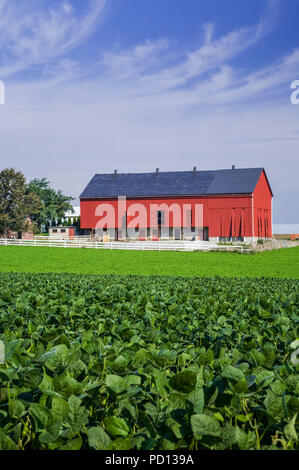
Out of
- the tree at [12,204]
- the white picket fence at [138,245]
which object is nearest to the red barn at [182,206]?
the white picket fence at [138,245]

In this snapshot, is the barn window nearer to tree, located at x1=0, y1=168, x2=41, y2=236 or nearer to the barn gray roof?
the barn gray roof

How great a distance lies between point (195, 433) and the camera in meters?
1.94

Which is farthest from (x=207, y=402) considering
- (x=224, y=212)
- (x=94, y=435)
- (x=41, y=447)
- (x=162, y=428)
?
(x=224, y=212)

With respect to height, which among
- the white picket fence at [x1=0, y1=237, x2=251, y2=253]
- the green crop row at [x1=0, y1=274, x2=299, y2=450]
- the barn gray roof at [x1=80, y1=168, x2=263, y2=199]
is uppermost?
the barn gray roof at [x1=80, y1=168, x2=263, y2=199]

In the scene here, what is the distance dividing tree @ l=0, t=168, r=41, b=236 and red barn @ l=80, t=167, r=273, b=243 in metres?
9.44

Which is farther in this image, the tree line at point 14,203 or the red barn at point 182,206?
the tree line at point 14,203

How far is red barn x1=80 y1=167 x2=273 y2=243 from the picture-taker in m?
50.0

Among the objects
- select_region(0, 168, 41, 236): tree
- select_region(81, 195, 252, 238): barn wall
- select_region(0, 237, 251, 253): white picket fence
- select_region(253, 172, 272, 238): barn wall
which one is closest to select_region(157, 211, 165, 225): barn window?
select_region(81, 195, 252, 238): barn wall

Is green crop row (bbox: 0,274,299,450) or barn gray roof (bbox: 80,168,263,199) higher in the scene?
barn gray roof (bbox: 80,168,263,199)

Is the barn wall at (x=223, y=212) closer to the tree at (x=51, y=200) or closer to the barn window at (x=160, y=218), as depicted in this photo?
the barn window at (x=160, y=218)

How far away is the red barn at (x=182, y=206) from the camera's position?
1970 inches

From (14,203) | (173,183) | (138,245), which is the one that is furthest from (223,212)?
(14,203)

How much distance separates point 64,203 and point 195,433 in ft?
246

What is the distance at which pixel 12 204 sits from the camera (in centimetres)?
6066
